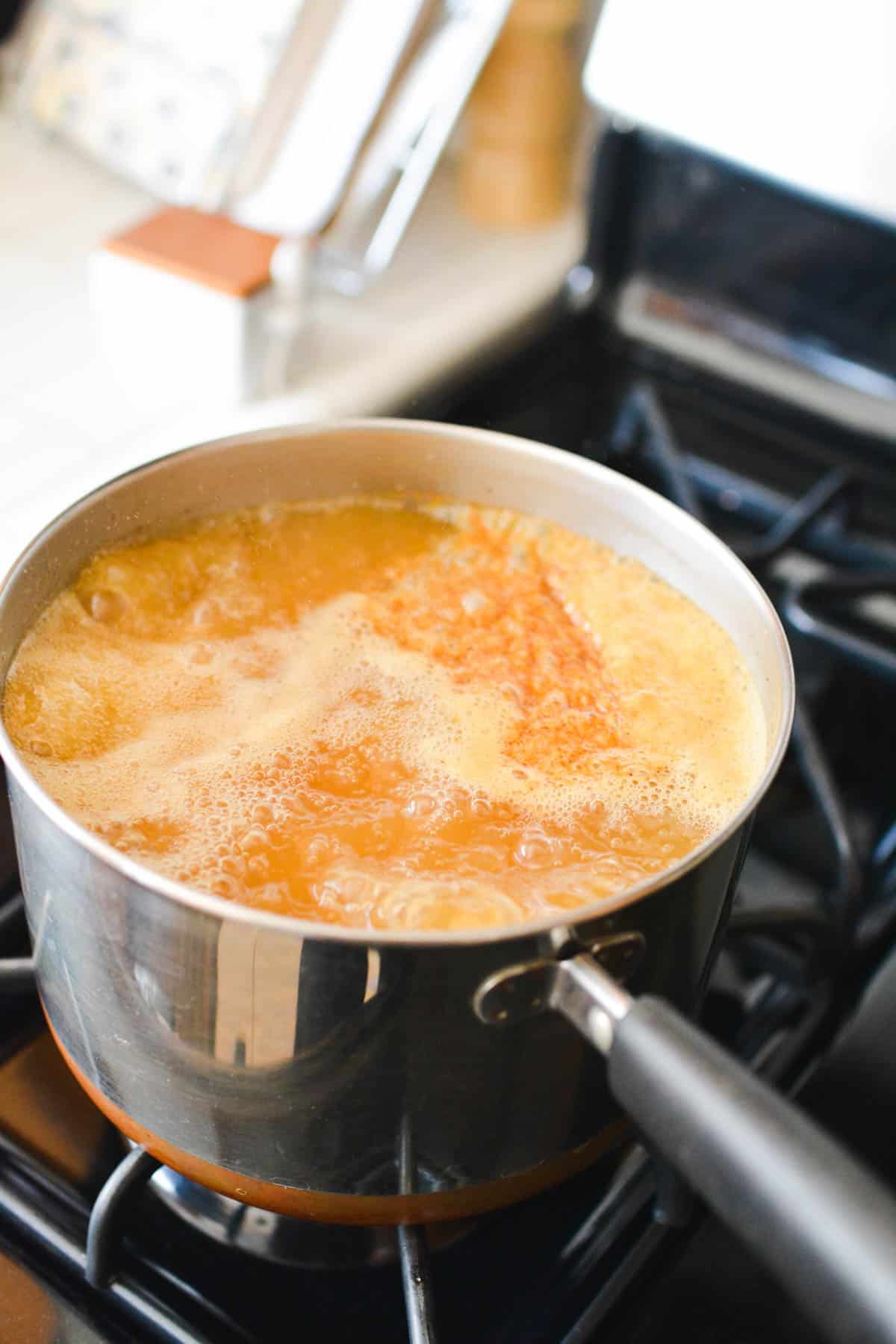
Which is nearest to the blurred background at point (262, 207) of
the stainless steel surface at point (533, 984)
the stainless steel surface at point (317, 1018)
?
the stainless steel surface at point (317, 1018)

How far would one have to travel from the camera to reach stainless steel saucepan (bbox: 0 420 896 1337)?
0.33 meters

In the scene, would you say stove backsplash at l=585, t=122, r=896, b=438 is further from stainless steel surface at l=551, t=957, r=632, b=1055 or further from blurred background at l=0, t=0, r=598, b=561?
stainless steel surface at l=551, t=957, r=632, b=1055

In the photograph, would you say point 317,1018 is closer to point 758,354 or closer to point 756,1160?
point 756,1160

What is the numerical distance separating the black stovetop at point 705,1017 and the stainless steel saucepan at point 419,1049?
3.4 inches

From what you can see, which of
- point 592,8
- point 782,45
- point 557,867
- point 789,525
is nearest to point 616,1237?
point 557,867

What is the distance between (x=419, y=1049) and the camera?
0.40 metres

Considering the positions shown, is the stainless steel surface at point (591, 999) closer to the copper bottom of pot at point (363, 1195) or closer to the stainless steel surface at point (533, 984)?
the stainless steel surface at point (533, 984)

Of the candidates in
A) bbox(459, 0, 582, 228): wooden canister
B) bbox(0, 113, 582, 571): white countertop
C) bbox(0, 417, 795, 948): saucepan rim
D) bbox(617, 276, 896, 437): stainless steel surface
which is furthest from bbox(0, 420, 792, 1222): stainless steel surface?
bbox(459, 0, 582, 228): wooden canister

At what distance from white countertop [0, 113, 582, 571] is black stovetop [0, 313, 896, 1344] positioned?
0.17 feet

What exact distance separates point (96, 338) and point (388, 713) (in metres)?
0.44

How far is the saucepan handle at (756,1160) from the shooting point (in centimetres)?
30

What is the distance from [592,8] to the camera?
40.0 inches

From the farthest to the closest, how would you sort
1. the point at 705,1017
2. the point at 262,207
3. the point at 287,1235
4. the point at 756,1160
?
the point at 262,207
the point at 705,1017
the point at 287,1235
the point at 756,1160

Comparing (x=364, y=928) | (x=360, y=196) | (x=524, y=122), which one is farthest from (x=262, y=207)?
(x=364, y=928)
